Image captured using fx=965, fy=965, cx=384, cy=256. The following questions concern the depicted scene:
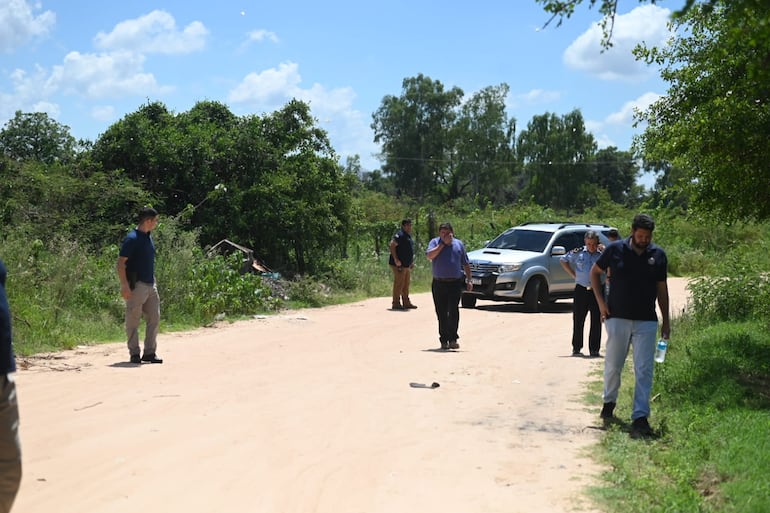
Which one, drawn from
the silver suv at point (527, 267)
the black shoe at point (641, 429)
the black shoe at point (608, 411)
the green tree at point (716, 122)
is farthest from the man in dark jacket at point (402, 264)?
the black shoe at point (641, 429)

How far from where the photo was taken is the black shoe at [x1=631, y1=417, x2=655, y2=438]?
8539 mm

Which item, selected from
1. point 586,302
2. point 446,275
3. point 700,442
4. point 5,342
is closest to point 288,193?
point 446,275

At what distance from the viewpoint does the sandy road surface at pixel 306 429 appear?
651 cm

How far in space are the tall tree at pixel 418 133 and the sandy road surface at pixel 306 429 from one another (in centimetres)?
7073

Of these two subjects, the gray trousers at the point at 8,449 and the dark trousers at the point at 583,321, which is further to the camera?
the dark trousers at the point at 583,321

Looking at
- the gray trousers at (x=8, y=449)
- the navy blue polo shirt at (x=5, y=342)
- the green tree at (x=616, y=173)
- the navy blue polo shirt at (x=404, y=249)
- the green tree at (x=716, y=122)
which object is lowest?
the gray trousers at (x=8, y=449)

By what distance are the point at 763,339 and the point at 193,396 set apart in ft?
24.5

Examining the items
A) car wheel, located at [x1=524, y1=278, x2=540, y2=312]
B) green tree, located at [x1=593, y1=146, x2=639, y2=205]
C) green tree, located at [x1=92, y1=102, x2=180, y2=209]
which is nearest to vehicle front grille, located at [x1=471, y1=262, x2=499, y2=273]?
car wheel, located at [x1=524, y1=278, x2=540, y2=312]

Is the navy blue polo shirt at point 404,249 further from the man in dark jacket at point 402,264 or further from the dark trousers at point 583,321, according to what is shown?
the dark trousers at point 583,321

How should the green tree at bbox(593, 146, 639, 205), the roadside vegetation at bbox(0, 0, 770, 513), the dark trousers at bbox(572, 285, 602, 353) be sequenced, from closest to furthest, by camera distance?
the roadside vegetation at bbox(0, 0, 770, 513) → the dark trousers at bbox(572, 285, 602, 353) → the green tree at bbox(593, 146, 639, 205)

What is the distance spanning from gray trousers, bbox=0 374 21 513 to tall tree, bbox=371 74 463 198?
3121 inches

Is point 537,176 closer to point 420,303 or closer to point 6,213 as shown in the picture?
point 420,303

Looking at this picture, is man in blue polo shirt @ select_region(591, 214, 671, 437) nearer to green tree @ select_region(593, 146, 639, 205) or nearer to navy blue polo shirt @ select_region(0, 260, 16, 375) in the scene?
navy blue polo shirt @ select_region(0, 260, 16, 375)

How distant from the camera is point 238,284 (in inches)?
752
